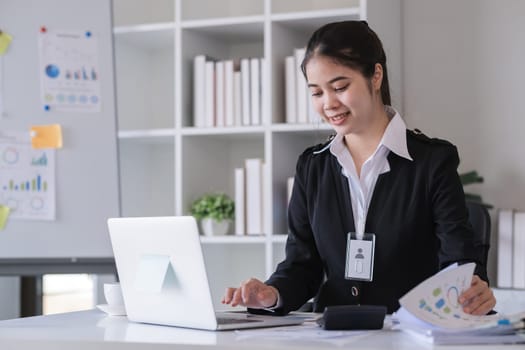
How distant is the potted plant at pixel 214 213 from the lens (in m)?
3.48

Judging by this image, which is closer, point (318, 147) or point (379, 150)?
point (379, 150)

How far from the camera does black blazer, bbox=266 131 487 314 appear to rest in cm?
195

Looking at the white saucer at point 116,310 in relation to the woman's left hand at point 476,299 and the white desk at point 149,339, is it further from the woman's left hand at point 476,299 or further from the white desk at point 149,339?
the woman's left hand at point 476,299

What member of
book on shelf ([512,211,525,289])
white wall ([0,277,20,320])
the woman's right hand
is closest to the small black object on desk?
the woman's right hand

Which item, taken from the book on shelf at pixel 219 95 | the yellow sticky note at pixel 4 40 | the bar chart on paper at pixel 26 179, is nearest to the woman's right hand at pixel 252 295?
the book on shelf at pixel 219 95

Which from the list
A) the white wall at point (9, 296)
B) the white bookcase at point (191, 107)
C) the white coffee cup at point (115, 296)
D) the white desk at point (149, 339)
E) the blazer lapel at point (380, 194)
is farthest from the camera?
the white wall at point (9, 296)

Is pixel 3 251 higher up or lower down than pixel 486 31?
lower down

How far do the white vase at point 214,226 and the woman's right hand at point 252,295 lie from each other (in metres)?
1.59

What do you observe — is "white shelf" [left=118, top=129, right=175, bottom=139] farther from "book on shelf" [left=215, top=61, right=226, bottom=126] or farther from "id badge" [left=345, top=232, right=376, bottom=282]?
→ "id badge" [left=345, top=232, right=376, bottom=282]

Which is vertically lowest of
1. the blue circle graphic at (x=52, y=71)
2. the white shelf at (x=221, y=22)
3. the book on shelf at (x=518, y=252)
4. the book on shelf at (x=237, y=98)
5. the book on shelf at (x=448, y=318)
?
the book on shelf at (x=518, y=252)

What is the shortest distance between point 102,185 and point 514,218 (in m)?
1.60

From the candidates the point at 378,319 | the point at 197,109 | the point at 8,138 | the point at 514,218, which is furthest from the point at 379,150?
the point at 8,138

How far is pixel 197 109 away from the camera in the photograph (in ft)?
11.6

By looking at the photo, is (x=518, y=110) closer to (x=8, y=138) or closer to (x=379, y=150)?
(x=379, y=150)
